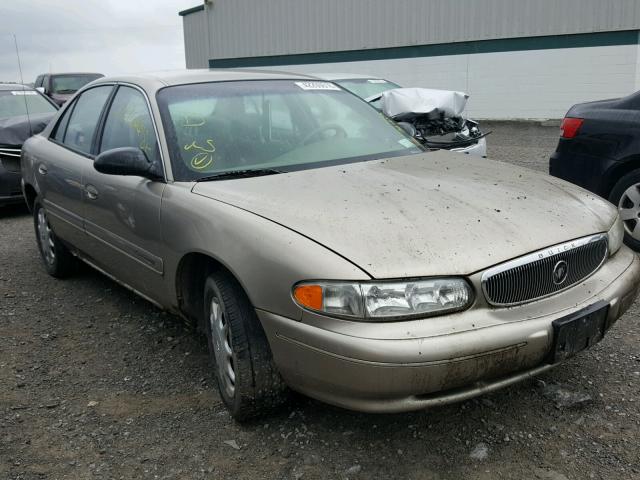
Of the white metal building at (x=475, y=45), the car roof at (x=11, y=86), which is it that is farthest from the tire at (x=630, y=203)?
the white metal building at (x=475, y=45)

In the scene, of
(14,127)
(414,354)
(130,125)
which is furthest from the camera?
(14,127)

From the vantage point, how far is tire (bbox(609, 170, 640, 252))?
16.5ft

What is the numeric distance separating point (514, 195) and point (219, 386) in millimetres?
1605

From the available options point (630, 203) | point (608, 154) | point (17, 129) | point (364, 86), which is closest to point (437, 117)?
point (364, 86)

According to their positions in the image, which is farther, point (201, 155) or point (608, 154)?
point (608, 154)

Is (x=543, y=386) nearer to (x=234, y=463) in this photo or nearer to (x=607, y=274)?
(x=607, y=274)

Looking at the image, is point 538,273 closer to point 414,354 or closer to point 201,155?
point 414,354

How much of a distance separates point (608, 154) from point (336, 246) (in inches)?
142

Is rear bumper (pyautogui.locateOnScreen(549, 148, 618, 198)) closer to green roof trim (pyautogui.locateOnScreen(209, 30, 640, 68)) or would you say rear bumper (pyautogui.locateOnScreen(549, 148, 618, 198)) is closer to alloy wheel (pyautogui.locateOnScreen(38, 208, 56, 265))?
alloy wheel (pyautogui.locateOnScreen(38, 208, 56, 265))

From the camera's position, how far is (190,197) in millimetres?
3078

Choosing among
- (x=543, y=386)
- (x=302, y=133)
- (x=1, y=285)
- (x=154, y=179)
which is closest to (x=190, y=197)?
(x=154, y=179)

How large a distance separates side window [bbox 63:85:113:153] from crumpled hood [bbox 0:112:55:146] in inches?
132

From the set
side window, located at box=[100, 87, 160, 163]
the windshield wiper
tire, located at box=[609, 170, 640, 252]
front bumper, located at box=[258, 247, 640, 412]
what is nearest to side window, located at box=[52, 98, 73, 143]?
side window, located at box=[100, 87, 160, 163]

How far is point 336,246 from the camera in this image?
2465 mm
